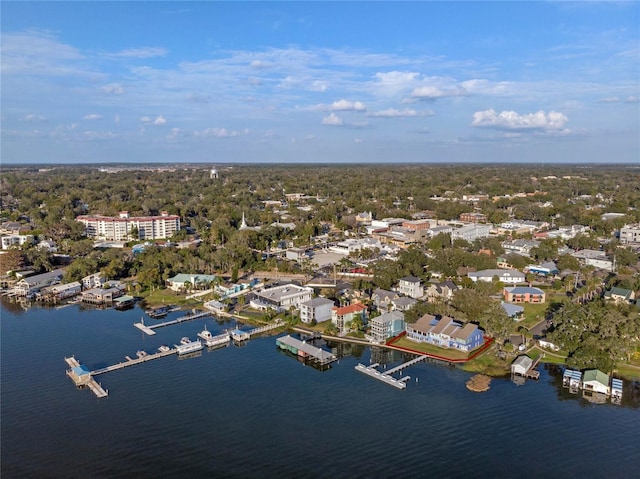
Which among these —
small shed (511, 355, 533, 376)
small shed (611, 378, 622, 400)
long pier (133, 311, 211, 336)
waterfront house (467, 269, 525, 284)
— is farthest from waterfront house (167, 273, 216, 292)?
small shed (611, 378, 622, 400)

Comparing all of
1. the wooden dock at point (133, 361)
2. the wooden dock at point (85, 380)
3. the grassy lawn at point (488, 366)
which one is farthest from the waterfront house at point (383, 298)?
the wooden dock at point (85, 380)

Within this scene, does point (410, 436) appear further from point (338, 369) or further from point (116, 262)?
point (116, 262)

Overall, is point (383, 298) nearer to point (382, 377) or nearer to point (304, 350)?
point (304, 350)

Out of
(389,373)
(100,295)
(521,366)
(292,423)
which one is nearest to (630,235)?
(521,366)

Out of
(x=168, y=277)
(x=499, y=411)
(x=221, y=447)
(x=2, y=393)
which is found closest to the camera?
(x=221, y=447)

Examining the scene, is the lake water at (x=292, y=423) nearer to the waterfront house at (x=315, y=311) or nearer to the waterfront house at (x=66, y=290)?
the waterfront house at (x=315, y=311)

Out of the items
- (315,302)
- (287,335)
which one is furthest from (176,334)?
(315,302)

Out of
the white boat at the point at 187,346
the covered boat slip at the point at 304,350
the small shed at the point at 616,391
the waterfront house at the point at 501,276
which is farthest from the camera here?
the waterfront house at the point at 501,276
